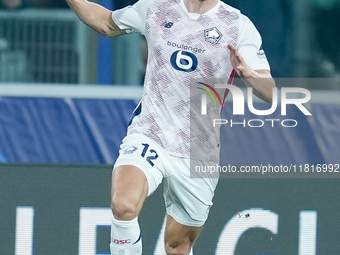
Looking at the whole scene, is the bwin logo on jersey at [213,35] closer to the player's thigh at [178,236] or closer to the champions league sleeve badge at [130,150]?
→ the champions league sleeve badge at [130,150]

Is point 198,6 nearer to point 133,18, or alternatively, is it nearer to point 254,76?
point 133,18

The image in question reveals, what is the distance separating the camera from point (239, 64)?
10.8ft

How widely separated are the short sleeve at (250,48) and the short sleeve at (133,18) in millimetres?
576

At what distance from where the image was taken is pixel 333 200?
14.3ft

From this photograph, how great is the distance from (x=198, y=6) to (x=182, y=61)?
0.35m

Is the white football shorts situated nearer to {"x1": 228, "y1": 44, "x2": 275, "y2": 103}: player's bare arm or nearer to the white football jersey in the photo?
the white football jersey

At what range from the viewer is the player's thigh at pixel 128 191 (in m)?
3.10

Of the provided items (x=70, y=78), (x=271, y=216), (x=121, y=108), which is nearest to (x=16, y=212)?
(x=121, y=108)

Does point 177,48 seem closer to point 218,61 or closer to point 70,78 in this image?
point 218,61

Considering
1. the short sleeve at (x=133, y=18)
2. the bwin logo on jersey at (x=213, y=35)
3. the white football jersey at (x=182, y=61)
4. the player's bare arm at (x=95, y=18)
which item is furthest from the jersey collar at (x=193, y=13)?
the player's bare arm at (x=95, y=18)

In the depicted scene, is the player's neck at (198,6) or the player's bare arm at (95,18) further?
the player's bare arm at (95,18)

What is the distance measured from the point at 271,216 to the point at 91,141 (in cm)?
151

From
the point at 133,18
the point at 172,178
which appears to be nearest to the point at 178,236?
the point at 172,178

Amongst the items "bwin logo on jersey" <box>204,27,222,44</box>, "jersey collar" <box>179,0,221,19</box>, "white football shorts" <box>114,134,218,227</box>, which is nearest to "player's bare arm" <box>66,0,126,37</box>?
"jersey collar" <box>179,0,221,19</box>
